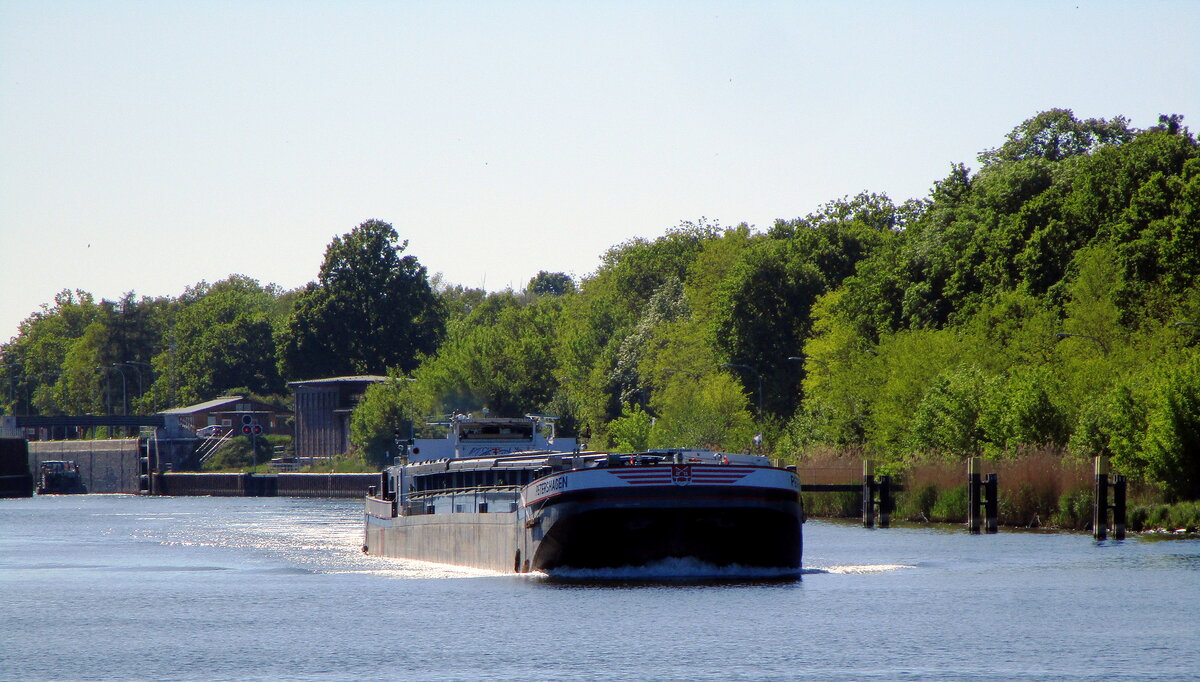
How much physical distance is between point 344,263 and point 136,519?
7995cm

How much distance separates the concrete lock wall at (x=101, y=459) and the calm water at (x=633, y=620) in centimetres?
12727

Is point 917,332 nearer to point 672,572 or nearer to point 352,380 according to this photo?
point 672,572

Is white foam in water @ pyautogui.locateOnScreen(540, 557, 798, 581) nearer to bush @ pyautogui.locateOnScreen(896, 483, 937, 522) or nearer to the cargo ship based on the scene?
the cargo ship

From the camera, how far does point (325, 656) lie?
3494cm

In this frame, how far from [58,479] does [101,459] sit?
956cm

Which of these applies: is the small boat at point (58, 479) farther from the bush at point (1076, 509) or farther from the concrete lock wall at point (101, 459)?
the bush at point (1076, 509)

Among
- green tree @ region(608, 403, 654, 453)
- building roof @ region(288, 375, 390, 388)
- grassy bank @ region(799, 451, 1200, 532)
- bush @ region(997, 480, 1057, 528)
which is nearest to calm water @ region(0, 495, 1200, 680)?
grassy bank @ region(799, 451, 1200, 532)

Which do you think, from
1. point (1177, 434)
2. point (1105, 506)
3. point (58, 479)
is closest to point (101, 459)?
point (58, 479)

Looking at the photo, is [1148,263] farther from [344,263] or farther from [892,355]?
[344,263]

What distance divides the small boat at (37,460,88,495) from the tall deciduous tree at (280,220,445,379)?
2572 cm

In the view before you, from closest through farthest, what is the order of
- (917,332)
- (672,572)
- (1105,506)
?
(672,572) → (1105,506) → (917,332)

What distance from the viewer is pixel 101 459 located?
625 feet

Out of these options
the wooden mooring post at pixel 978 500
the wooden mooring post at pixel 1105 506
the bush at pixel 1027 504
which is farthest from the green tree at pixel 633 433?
the wooden mooring post at pixel 1105 506

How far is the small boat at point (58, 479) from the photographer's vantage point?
181 metres
